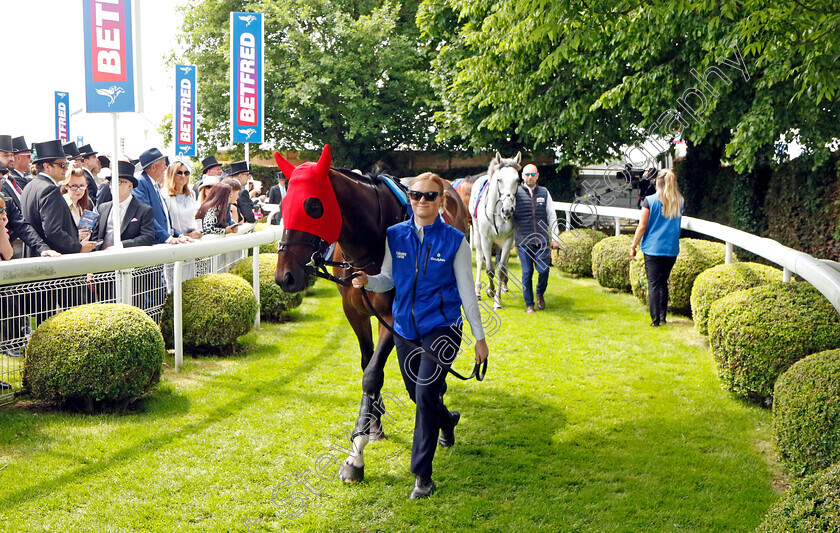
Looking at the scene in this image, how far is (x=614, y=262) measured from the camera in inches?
454

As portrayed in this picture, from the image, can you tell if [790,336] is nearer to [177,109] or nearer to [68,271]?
[68,271]

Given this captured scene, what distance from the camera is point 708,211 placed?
696 inches

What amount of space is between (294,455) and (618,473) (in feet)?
7.00

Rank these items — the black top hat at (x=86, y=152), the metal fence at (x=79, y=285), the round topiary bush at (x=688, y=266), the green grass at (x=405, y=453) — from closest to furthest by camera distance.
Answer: the green grass at (x=405, y=453) < the metal fence at (x=79, y=285) < the round topiary bush at (x=688, y=266) < the black top hat at (x=86, y=152)

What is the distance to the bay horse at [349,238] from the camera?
13.8ft

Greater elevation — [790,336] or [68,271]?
[68,271]

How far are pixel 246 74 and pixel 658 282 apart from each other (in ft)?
23.4

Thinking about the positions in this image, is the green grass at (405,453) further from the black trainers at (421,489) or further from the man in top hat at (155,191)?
the man in top hat at (155,191)

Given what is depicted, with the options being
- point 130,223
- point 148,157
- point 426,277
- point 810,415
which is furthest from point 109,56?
point 810,415

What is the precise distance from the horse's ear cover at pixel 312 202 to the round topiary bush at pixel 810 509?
2.68 metres

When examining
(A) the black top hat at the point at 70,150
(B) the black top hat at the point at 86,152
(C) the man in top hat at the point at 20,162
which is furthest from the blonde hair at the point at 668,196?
(B) the black top hat at the point at 86,152

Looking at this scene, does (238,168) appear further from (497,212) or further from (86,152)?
(497,212)

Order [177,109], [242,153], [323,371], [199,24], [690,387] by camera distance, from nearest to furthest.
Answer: [690,387] < [323,371] < [177,109] < [199,24] < [242,153]

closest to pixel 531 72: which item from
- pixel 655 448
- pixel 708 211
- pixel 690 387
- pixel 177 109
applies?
pixel 708 211
